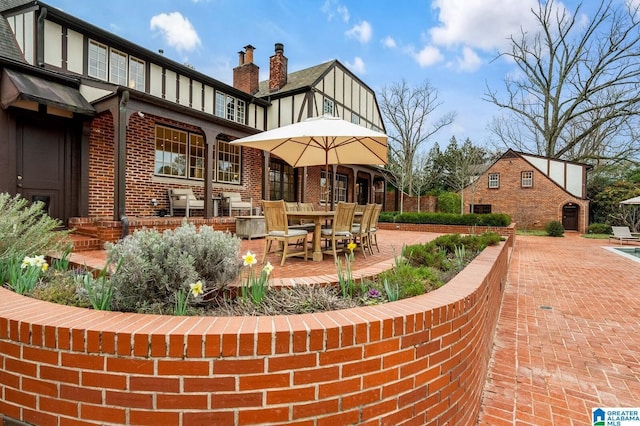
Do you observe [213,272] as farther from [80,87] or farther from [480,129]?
[480,129]

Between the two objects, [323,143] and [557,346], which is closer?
[557,346]

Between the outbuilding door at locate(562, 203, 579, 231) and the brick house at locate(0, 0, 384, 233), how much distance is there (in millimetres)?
19197

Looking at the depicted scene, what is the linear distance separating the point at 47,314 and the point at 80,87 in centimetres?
770

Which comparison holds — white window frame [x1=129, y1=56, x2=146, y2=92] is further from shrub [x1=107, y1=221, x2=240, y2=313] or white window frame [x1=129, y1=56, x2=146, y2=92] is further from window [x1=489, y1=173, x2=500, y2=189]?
window [x1=489, y1=173, x2=500, y2=189]

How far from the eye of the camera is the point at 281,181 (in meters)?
13.8

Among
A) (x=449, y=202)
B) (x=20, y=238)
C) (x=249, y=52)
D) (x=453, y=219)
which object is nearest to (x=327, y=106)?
(x=249, y=52)

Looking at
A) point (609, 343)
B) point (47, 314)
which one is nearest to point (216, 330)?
point (47, 314)

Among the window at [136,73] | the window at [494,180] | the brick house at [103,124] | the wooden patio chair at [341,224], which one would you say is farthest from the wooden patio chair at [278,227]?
the window at [494,180]

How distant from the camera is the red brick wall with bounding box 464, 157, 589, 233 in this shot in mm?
21016

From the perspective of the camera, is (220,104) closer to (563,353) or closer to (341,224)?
(341,224)

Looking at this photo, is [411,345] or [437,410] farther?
[437,410]

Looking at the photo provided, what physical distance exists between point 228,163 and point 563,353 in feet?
33.7

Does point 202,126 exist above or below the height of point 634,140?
below

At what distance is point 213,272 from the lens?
92.0 inches
